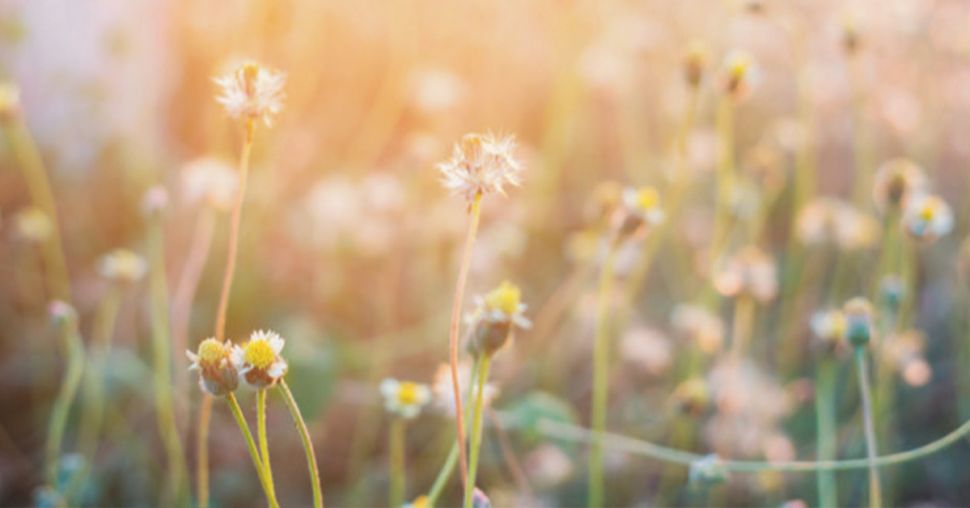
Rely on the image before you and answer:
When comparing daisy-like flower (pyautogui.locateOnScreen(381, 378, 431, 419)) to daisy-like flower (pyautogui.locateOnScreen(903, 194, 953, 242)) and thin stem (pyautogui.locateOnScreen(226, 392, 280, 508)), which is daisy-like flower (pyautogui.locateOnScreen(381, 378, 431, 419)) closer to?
thin stem (pyautogui.locateOnScreen(226, 392, 280, 508))

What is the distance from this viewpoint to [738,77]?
4.37 ft

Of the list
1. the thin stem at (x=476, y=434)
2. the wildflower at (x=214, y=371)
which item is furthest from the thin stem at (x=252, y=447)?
the thin stem at (x=476, y=434)

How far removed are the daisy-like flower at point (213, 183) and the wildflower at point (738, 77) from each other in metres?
0.81

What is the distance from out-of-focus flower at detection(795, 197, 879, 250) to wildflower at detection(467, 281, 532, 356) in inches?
42.1

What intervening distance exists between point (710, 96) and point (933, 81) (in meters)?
0.55

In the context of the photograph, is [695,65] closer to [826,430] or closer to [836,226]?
[826,430]

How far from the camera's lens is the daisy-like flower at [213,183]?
5.16 ft

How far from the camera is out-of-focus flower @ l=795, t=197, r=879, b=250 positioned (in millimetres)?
1840

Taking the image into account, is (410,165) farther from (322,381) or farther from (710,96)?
(710,96)

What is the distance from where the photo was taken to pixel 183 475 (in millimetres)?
1396

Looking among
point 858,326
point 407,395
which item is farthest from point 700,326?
point 407,395

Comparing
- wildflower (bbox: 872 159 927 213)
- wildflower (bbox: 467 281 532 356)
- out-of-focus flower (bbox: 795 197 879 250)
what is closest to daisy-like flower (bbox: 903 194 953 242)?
wildflower (bbox: 872 159 927 213)

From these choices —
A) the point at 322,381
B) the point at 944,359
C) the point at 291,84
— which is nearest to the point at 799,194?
the point at 944,359

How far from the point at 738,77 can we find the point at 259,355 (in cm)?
81
